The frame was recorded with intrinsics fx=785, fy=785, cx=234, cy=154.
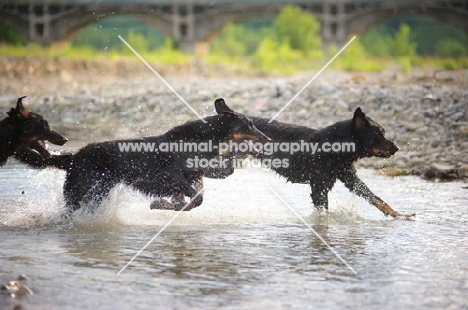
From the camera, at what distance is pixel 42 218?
29.9 ft

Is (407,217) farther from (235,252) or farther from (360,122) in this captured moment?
(235,252)

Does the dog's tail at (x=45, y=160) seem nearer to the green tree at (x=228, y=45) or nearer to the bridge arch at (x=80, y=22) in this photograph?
the green tree at (x=228, y=45)

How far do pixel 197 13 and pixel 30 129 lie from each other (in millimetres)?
66921

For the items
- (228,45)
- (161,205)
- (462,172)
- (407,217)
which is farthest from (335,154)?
(228,45)

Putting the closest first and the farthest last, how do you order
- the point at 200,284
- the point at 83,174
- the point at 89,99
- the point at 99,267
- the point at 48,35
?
the point at 200,284, the point at 99,267, the point at 83,174, the point at 89,99, the point at 48,35

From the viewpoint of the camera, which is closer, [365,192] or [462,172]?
[365,192]

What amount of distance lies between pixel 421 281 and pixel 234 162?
12.8 ft

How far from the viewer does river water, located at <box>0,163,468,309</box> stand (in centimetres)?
611

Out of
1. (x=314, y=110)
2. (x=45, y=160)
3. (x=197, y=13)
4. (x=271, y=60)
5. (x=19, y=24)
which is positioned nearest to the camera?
(x=45, y=160)

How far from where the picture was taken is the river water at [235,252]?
611cm

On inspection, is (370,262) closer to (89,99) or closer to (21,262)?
(21,262)

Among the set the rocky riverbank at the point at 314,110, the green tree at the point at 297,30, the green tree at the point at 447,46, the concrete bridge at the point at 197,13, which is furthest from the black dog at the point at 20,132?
the green tree at the point at 447,46

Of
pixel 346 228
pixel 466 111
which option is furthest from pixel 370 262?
pixel 466 111

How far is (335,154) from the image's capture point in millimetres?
9781
